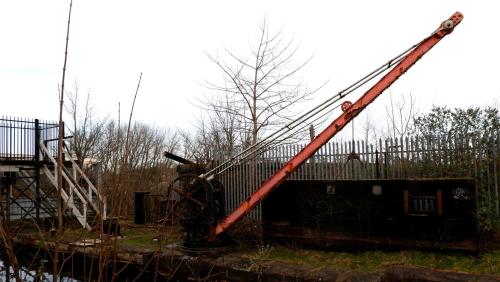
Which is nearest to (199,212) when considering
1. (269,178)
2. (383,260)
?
(269,178)

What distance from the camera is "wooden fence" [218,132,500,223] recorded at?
348 inches

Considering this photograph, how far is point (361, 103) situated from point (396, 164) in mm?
1840

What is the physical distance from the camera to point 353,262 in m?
8.47

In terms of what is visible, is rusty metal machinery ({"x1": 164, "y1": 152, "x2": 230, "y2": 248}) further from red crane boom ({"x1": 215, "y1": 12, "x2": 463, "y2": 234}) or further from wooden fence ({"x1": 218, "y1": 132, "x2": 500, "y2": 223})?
wooden fence ({"x1": 218, "y1": 132, "x2": 500, "y2": 223})

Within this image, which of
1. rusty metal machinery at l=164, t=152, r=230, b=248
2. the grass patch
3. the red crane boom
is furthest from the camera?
rusty metal machinery at l=164, t=152, r=230, b=248

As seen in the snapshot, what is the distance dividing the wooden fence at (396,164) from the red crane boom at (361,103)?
1.53m

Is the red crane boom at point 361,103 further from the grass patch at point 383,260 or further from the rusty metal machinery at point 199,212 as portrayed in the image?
the grass patch at point 383,260

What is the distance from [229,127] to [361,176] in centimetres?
1043

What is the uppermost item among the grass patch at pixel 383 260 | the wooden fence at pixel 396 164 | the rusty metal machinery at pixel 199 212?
the wooden fence at pixel 396 164

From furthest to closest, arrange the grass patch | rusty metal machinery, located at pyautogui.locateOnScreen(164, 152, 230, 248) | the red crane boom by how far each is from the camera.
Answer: rusty metal machinery, located at pyautogui.locateOnScreen(164, 152, 230, 248) < the red crane boom < the grass patch

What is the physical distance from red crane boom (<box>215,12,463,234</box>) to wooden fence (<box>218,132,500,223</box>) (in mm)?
1534

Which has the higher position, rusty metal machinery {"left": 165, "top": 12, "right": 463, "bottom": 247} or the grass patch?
rusty metal machinery {"left": 165, "top": 12, "right": 463, "bottom": 247}

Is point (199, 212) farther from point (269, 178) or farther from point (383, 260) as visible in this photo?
point (383, 260)

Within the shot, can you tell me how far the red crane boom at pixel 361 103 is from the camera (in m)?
8.79
